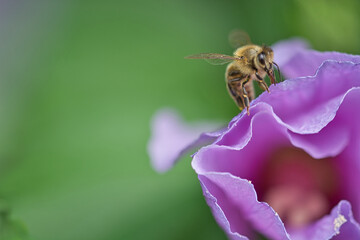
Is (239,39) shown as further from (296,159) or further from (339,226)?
(339,226)

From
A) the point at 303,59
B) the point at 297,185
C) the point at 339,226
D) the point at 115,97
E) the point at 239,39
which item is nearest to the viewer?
the point at 339,226

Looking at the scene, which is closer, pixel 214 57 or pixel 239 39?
pixel 214 57

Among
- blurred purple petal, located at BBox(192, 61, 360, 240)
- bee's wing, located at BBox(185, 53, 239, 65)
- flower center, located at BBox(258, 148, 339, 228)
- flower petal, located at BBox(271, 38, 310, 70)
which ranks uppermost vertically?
bee's wing, located at BBox(185, 53, 239, 65)

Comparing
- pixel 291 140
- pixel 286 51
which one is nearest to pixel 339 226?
pixel 291 140

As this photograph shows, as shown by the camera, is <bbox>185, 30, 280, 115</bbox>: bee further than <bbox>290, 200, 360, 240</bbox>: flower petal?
Yes

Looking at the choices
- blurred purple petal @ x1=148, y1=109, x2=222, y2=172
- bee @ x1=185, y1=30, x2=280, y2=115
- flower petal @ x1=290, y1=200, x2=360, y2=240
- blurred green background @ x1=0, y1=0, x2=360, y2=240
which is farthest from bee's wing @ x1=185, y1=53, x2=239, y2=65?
blurred green background @ x1=0, y1=0, x2=360, y2=240

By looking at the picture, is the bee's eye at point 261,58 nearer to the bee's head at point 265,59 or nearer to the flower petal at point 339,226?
the bee's head at point 265,59

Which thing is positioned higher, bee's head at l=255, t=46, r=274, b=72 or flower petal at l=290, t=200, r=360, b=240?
bee's head at l=255, t=46, r=274, b=72

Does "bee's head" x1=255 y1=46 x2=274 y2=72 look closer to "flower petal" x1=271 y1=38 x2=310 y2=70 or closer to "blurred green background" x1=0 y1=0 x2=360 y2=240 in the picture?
"flower petal" x1=271 y1=38 x2=310 y2=70
